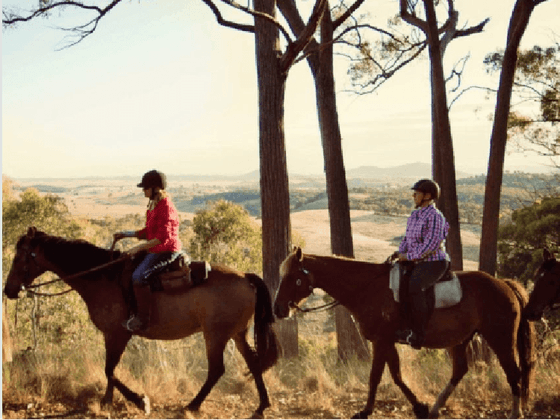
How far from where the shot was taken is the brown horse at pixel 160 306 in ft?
24.6

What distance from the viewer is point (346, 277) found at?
24.4ft

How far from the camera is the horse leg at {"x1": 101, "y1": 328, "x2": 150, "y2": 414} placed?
749 centimetres

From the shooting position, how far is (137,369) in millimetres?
9195

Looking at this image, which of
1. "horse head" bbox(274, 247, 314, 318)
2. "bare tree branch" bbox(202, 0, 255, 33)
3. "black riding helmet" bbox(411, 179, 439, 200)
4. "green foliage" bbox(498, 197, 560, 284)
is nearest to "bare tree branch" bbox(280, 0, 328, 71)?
"bare tree branch" bbox(202, 0, 255, 33)

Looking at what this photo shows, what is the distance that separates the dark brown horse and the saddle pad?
87 centimetres

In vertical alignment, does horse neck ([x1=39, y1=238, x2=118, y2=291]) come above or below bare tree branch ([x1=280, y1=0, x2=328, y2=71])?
below

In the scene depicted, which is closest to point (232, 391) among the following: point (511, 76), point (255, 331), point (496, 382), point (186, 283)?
point (255, 331)

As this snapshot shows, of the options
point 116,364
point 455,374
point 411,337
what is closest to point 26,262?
point 116,364

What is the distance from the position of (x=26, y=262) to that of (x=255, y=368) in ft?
9.94

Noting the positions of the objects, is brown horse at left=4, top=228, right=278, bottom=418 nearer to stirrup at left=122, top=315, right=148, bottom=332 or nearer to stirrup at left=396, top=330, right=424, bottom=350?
stirrup at left=122, top=315, right=148, bottom=332

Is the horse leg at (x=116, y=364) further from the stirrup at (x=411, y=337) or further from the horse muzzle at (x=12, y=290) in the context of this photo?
the stirrup at (x=411, y=337)

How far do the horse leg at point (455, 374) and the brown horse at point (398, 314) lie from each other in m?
0.02

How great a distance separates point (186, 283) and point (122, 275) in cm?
80

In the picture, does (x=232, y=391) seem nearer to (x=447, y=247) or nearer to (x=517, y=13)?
(x=447, y=247)
